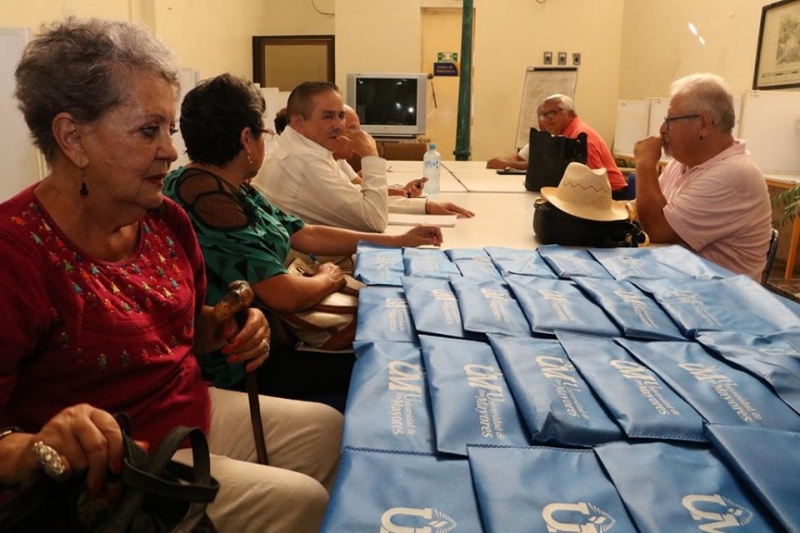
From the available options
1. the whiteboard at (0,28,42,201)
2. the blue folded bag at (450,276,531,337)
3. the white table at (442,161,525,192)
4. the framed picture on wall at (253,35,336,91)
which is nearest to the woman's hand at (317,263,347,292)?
the blue folded bag at (450,276,531,337)

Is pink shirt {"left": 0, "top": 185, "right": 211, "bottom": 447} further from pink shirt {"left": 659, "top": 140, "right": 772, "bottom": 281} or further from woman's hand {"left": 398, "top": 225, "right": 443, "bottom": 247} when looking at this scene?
pink shirt {"left": 659, "top": 140, "right": 772, "bottom": 281}

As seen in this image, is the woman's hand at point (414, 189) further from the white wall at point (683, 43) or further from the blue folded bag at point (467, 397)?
the white wall at point (683, 43)

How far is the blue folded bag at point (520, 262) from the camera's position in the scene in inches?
65.5

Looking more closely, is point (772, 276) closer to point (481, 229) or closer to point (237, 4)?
point (481, 229)

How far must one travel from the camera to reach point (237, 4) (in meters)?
6.49

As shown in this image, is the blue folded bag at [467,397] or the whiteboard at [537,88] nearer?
the blue folded bag at [467,397]

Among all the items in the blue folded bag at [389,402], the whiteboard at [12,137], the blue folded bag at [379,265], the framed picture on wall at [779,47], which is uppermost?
the framed picture on wall at [779,47]

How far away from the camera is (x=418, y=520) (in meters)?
0.70

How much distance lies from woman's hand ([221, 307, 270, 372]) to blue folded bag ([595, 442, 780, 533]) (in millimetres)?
733

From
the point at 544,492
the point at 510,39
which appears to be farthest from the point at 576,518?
the point at 510,39

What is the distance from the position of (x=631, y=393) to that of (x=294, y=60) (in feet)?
23.7

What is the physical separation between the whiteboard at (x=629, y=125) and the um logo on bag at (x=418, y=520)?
627 cm

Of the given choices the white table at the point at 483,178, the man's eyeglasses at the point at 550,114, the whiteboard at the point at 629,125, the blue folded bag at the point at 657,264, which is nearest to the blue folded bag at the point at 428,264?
the blue folded bag at the point at 657,264

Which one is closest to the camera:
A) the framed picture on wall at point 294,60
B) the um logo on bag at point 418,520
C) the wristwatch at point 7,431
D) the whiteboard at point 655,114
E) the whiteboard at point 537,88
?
the um logo on bag at point 418,520
